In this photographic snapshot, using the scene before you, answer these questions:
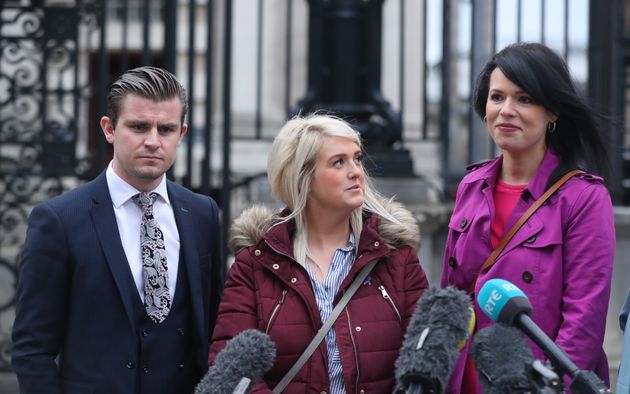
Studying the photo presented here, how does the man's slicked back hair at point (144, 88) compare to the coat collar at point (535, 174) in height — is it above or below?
above

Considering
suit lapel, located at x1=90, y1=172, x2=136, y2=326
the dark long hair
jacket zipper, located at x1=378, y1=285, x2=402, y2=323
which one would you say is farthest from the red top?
suit lapel, located at x1=90, y1=172, x2=136, y2=326

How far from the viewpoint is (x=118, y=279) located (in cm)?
326

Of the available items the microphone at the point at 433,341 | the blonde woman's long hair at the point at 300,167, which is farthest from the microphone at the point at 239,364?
the blonde woman's long hair at the point at 300,167

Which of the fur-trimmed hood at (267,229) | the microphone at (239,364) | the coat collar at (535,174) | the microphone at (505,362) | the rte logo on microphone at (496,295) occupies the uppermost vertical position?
the coat collar at (535,174)

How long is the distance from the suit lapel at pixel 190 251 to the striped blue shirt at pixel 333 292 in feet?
1.23

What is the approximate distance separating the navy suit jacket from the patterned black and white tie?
0.06 m

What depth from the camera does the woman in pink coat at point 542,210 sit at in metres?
3.23

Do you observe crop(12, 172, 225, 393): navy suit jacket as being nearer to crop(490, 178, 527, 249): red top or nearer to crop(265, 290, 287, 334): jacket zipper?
crop(265, 290, 287, 334): jacket zipper

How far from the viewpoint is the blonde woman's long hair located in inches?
134

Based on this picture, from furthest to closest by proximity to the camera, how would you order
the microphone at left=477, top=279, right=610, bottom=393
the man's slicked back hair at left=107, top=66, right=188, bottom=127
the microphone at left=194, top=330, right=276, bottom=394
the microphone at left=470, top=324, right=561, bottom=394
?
the man's slicked back hair at left=107, top=66, right=188, bottom=127 → the microphone at left=194, top=330, right=276, bottom=394 → the microphone at left=470, top=324, right=561, bottom=394 → the microphone at left=477, top=279, right=610, bottom=393

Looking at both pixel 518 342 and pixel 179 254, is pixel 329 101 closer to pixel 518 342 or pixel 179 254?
pixel 179 254

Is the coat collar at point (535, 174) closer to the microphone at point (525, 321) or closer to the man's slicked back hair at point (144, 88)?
the microphone at point (525, 321)

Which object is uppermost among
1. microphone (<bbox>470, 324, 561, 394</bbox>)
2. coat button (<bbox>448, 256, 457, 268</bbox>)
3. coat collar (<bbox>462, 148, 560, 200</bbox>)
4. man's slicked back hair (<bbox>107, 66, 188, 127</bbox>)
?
man's slicked back hair (<bbox>107, 66, 188, 127</bbox>)

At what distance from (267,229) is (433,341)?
3.18ft
